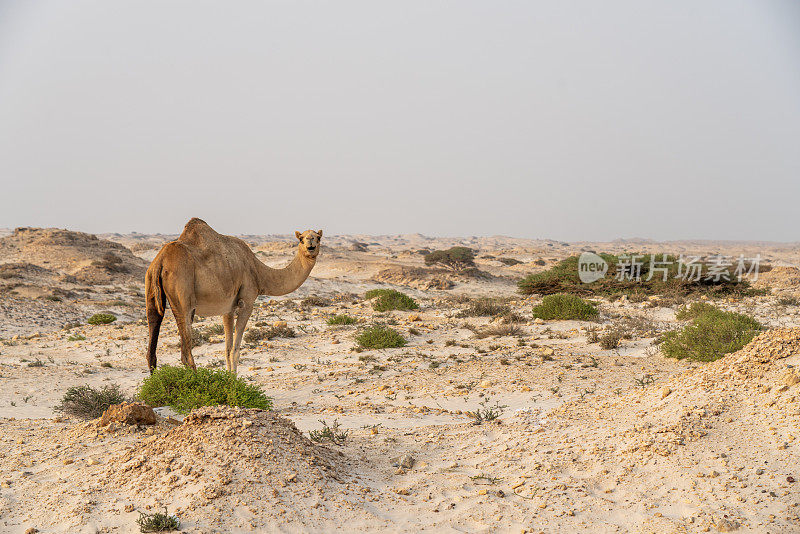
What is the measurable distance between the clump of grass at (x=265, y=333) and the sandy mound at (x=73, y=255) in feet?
77.7

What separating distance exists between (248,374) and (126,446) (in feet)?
17.8

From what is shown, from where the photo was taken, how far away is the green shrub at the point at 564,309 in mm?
16062

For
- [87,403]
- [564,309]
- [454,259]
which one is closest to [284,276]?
[87,403]

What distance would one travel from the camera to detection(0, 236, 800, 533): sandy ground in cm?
452

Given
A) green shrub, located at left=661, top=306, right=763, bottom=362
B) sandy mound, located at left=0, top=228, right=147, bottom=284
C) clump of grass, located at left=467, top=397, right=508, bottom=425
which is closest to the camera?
clump of grass, located at left=467, top=397, right=508, bottom=425

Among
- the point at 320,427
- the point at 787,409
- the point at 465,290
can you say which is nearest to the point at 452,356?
the point at 320,427

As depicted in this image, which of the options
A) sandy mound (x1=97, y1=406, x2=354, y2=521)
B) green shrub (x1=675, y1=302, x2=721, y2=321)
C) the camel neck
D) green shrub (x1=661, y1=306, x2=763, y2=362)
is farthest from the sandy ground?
green shrub (x1=675, y1=302, x2=721, y2=321)

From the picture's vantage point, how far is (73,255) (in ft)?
140

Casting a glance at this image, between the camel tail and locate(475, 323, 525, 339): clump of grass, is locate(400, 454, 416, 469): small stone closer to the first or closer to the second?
the camel tail

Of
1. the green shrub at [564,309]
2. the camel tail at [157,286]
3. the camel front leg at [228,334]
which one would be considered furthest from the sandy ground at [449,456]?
the green shrub at [564,309]

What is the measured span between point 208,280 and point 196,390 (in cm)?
181

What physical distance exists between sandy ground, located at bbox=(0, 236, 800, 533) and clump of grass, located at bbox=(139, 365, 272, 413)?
64 cm

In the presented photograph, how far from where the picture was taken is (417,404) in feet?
28.1

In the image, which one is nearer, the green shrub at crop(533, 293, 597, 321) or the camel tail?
the camel tail
